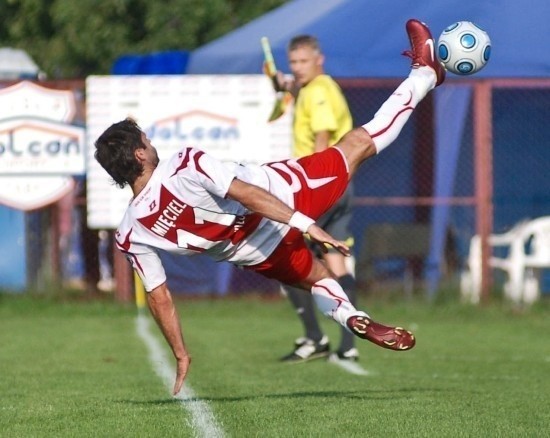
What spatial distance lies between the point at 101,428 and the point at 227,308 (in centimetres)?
912

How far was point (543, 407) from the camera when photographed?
26.5ft

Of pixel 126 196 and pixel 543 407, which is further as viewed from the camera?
pixel 126 196

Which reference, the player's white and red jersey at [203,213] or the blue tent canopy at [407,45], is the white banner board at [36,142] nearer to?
the blue tent canopy at [407,45]

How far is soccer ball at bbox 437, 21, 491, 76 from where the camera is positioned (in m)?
9.08

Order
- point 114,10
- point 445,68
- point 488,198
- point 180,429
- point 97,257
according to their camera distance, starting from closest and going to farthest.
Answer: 1. point 180,429
2. point 445,68
3. point 488,198
4. point 97,257
5. point 114,10

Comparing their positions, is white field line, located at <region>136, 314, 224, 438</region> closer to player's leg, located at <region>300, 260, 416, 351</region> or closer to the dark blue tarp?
player's leg, located at <region>300, 260, 416, 351</region>

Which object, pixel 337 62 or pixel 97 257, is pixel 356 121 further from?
pixel 97 257

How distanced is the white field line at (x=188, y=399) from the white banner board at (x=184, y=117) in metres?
2.98

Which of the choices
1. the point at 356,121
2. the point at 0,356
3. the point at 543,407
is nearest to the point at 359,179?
the point at 356,121

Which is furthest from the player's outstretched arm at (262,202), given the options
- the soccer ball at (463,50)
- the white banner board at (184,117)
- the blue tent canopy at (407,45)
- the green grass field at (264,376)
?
the blue tent canopy at (407,45)

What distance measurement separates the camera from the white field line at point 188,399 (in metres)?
7.10

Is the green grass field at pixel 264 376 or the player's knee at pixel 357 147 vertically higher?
the player's knee at pixel 357 147

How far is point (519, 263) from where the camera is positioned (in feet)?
55.2

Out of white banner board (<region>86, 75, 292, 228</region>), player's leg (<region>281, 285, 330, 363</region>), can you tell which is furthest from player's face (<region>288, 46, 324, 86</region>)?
white banner board (<region>86, 75, 292, 228</region>)
